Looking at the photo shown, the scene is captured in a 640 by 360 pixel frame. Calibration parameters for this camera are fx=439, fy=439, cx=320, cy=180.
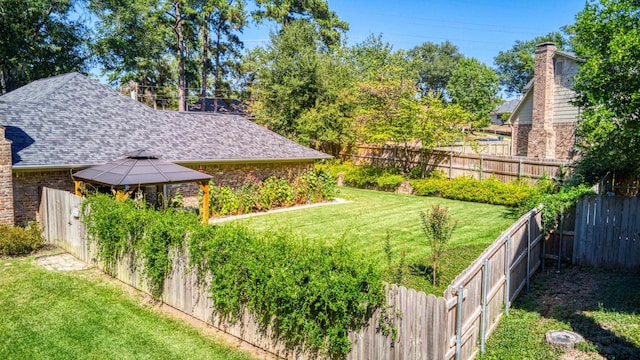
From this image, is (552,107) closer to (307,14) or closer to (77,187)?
(77,187)

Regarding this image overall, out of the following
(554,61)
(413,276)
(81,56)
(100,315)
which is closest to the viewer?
(100,315)

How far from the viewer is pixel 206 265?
6.50 meters

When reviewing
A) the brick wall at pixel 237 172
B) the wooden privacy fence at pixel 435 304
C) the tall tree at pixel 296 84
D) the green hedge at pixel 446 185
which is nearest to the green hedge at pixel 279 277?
the wooden privacy fence at pixel 435 304

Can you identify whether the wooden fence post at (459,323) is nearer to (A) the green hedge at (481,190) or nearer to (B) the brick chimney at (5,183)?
(B) the brick chimney at (5,183)

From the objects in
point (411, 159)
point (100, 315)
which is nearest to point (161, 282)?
point (100, 315)

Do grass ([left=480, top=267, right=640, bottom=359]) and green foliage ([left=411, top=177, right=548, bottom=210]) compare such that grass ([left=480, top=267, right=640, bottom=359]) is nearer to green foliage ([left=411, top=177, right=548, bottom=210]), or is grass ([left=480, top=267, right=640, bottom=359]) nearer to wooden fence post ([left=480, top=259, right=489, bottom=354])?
wooden fence post ([left=480, top=259, right=489, bottom=354])

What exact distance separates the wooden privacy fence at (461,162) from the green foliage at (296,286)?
1400cm

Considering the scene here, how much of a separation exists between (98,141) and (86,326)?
8.64 metres

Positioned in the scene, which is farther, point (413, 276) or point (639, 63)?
point (413, 276)

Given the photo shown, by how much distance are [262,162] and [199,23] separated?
93.3ft

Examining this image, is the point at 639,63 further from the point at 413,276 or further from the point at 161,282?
the point at 161,282

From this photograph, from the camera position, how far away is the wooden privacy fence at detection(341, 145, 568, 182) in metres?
17.0

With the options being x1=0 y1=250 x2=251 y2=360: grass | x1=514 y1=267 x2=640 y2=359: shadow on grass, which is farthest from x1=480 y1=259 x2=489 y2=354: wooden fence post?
x1=0 y1=250 x2=251 y2=360: grass

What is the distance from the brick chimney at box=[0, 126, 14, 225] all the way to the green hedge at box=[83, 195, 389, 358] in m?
5.70
